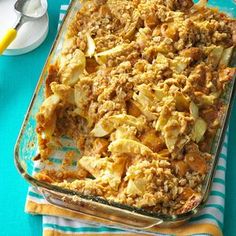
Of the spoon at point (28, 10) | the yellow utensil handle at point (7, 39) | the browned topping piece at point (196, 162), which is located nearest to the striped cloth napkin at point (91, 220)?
the browned topping piece at point (196, 162)

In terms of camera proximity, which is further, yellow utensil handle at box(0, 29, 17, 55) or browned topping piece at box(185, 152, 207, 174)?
yellow utensil handle at box(0, 29, 17, 55)

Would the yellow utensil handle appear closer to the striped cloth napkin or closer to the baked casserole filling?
the baked casserole filling

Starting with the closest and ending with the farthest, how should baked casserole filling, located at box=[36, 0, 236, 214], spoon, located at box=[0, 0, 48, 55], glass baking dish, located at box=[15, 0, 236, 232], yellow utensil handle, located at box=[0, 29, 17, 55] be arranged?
1. glass baking dish, located at box=[15, 0, 236, 232]
2. baked casserole filling, located at box=[36, 0, 236, 214]
3. yellow utensil handle, located at box=[0, 29, 17, 55]
4. spoon, located at box=[0, 0, 48, 55]

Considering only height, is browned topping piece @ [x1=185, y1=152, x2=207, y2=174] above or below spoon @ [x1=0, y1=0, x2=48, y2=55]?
below

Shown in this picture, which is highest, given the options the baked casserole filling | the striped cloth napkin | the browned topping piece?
the baked casserole filling

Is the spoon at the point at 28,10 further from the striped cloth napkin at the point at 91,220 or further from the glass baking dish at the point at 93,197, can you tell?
the striped cloth napkin at the point at 91,220

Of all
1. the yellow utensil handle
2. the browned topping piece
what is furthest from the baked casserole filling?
the yellow utensil handle

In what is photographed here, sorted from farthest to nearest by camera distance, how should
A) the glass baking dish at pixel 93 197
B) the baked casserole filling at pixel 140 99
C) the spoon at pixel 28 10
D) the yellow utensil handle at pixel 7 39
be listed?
the spoon at pixel 28 10
the yellow utensil handle at pixel 7 39
the baked casserole filling at pixel 140 99
the glass baking dish at pixel 93 197

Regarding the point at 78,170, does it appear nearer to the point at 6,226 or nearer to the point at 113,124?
the point at 113,124
